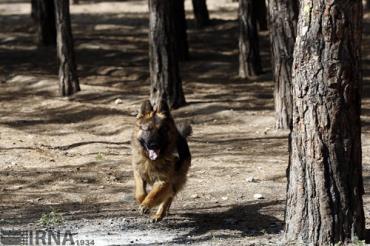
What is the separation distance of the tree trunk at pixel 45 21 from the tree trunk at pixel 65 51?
25.3 feet

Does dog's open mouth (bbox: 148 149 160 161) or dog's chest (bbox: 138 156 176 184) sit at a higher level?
dog's open mouth (bbox: 148 149 160 161)

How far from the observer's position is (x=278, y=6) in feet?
45.4

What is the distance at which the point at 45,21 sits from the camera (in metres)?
27.1

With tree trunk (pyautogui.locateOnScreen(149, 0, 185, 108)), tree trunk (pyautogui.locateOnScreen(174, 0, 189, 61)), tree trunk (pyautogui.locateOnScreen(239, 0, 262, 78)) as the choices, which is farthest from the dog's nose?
tree trunk (pyautogui.locateOnScreen(174, 0, 189, 61))

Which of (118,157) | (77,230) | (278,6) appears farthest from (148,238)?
(278,6)

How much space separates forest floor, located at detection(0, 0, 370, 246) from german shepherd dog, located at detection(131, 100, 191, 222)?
279 millimetres

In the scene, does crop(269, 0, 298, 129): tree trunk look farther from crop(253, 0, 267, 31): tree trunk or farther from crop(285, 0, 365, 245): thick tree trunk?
crop(253, 0, 267, 31): tree trunk

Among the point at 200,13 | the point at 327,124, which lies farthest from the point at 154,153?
the point at 200,13

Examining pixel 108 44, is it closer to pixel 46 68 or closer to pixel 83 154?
pixel 46 68

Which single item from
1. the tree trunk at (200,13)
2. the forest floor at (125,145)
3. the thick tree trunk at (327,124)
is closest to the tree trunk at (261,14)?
the forest floor at (125,145)

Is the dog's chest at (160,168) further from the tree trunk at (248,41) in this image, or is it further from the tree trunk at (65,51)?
the tree trunk at (248,41)

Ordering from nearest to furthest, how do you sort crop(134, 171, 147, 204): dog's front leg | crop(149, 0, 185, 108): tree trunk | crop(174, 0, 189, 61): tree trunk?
crop(134, 171, 147, 204): dog's front leg < crop(149, 0, 185, 108): tree trunk < crop(174, 0, 189, 61): tree trunk

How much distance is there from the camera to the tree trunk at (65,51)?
1916cm

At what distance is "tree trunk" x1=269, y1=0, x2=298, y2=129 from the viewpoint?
13.8 m
